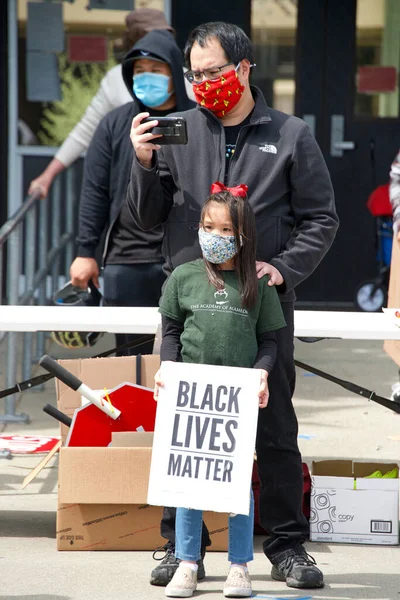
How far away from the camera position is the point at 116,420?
14.5ft

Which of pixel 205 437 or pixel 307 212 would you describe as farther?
pixel 307 212

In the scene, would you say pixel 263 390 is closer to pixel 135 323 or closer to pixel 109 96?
pixel 135 323

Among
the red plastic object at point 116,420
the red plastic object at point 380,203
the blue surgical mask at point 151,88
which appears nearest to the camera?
the red plastic object at point 116,420

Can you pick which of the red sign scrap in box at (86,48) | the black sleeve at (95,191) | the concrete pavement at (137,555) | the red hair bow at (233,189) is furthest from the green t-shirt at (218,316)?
the red sign scrap in box at (86,48)

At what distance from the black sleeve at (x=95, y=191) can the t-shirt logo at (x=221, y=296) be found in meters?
1.78

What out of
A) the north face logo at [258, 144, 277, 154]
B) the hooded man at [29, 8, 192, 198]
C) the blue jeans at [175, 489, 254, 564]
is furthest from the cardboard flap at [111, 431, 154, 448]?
the hooded man at [29, 8, 192, 198]

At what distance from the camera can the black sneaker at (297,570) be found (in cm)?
388

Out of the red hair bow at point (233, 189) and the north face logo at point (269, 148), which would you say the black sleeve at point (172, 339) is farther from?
the north face logo at point (269, 148)

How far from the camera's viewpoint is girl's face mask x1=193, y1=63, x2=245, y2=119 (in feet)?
12.4

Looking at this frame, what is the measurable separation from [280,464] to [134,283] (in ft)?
5.02

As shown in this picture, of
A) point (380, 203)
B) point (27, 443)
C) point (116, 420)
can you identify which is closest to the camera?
point (116, 420)

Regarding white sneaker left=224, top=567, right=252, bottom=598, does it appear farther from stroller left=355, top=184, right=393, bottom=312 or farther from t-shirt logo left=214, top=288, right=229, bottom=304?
stroller left=355, top=184, right=393, bottom=312

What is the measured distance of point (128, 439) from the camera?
431 cm

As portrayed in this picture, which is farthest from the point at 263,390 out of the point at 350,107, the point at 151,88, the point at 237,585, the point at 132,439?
the point at 350,107
